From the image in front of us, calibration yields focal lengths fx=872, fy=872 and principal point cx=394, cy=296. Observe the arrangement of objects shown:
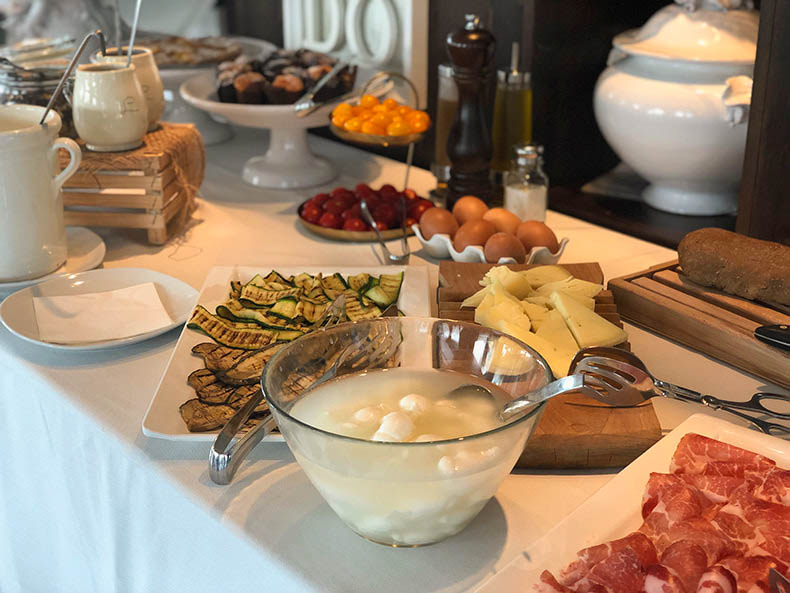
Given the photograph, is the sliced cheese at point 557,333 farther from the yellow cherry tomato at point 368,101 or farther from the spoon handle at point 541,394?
the yellow cherry tomato at point 368,101

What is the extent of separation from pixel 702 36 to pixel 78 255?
91 cm

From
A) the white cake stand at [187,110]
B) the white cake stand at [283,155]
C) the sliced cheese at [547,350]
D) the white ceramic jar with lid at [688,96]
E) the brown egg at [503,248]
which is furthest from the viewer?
the white cake stand at [187,110]

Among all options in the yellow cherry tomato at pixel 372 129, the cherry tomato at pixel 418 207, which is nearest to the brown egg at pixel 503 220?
the cherry tomato at pixel 418 207

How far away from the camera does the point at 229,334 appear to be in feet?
2.97

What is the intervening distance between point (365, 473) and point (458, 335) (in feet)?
0.56

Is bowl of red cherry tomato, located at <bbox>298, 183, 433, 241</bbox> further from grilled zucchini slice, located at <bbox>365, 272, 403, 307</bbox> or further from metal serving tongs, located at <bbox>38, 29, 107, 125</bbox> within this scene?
metal serving tongs, located at <bbox>38, 29, 107, 125</bbox>

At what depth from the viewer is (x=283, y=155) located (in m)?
1.52

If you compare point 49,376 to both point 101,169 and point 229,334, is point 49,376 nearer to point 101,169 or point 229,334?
point 229,334

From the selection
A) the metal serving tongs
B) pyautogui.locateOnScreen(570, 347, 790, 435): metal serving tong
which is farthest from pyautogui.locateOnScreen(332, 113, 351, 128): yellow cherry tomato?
pyautogui.locateOnScreen(570, 347, 790, 435): metal serving tong

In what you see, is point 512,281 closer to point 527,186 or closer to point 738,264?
point 738,264

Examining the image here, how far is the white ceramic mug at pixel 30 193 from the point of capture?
100cm

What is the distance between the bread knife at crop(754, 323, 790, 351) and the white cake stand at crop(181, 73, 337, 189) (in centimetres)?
82

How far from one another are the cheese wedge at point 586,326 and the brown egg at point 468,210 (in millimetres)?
366

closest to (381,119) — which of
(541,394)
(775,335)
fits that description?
(775,335)
